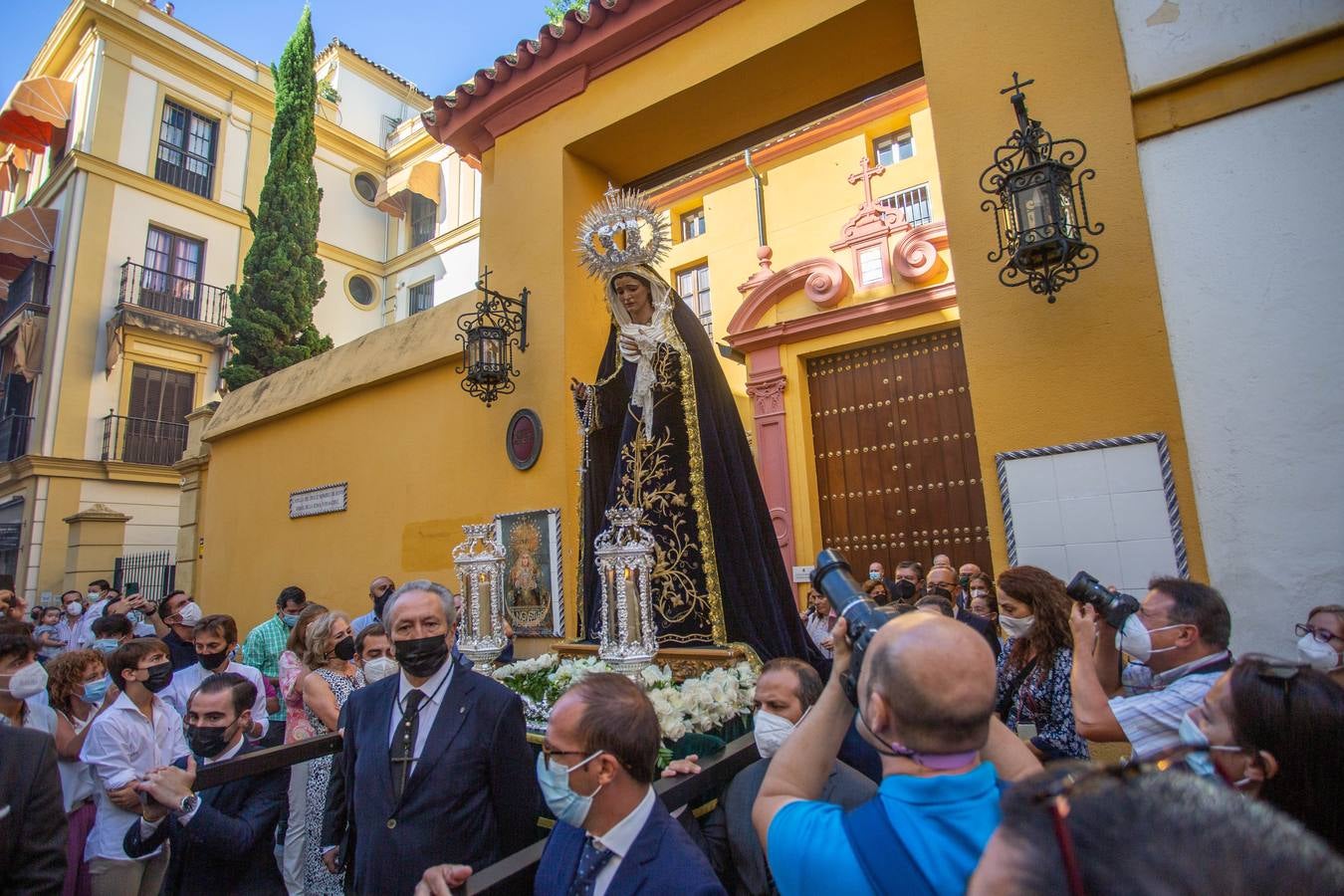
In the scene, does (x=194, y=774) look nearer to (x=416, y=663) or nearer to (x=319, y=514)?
(x=416, y=663)

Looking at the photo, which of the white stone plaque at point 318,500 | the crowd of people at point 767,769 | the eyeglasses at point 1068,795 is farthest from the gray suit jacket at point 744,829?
the white stone plaque at point 318,500

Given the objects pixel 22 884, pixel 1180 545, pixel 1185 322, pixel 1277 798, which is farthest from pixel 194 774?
pixel 1185 322

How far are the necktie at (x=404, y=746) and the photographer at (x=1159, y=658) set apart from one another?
82.9 inches

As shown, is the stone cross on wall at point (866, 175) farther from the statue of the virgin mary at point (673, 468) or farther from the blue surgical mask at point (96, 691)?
the blue surgical mask at point (96, 691)

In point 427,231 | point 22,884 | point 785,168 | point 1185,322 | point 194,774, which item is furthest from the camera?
point 427,231

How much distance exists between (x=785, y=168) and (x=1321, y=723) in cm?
1008

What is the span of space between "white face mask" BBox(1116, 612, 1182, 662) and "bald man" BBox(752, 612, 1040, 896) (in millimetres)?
1445

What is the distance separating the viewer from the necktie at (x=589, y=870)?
67.0 inches

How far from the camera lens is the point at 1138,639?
2381 mm

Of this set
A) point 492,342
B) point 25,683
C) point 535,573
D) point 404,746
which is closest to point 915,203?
point 492,342

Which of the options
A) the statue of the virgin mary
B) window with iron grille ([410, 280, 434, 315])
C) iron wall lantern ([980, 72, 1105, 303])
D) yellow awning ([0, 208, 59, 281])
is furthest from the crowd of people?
yellow awning ([0, 208, 59, 281])

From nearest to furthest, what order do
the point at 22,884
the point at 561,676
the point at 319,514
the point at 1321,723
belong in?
the point at 1321,723 < the point at 22,884 < the point at 561,676 < the point at 319,514

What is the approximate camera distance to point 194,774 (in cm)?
236

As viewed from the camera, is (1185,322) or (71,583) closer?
(1185,322)
